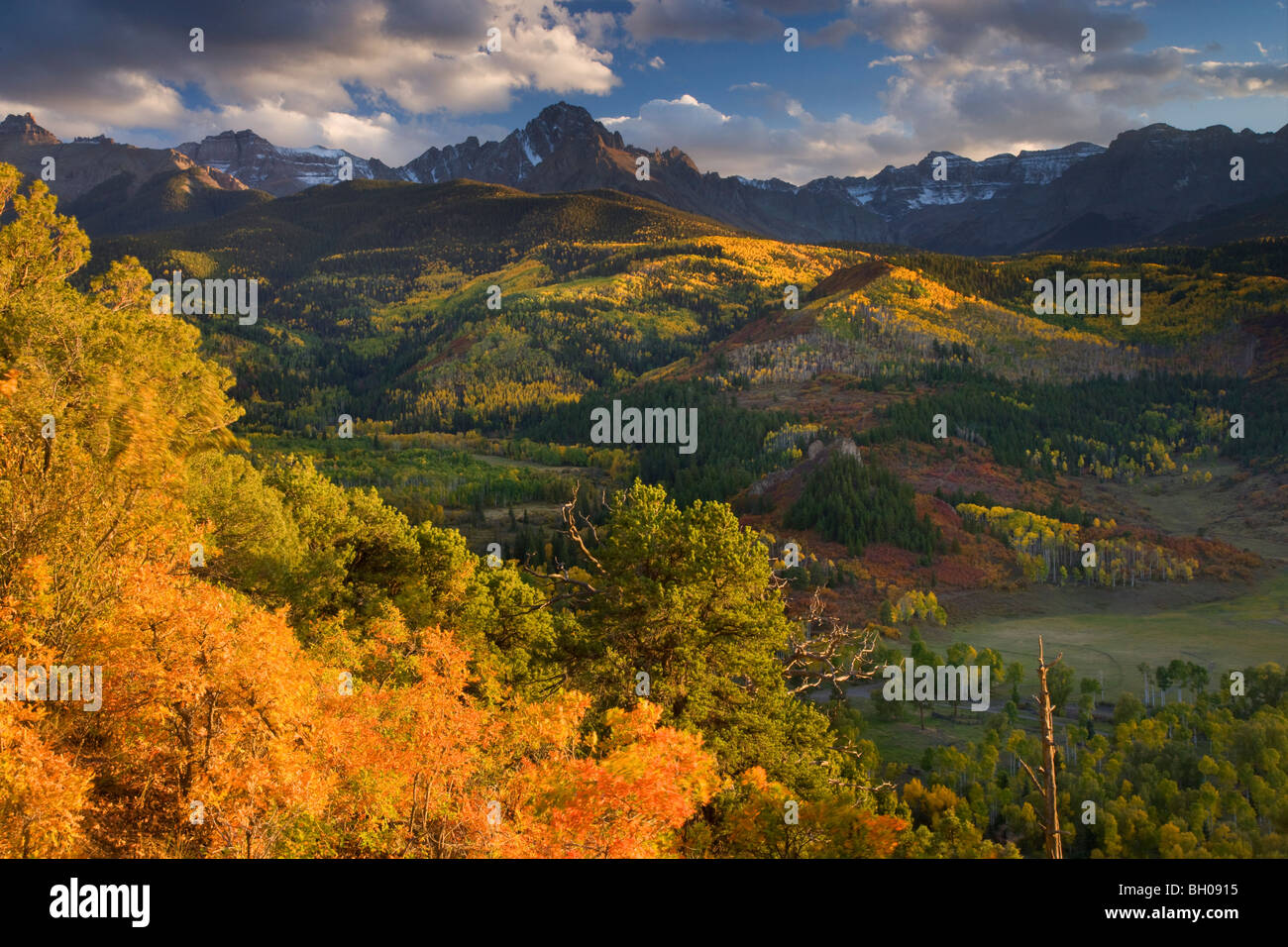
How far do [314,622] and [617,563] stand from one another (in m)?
20.7

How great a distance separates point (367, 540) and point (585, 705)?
26.8m

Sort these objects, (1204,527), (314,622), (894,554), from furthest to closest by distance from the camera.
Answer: (1204,527) → (894,554) → (314,622)

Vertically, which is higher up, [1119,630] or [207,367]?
[207,367]

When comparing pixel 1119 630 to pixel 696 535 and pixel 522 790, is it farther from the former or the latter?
pixel 522 790

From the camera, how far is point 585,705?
1255 inches

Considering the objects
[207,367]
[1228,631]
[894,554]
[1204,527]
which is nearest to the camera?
[207,367]

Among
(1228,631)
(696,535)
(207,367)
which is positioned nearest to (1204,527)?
(1228,631)

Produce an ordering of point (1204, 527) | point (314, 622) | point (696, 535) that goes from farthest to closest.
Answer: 1. point (1204, 527)
2. point (314, 622)
3. point (696, 535)

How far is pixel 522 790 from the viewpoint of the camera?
26.9 meters

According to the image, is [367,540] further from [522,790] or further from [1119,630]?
[1119,630]
